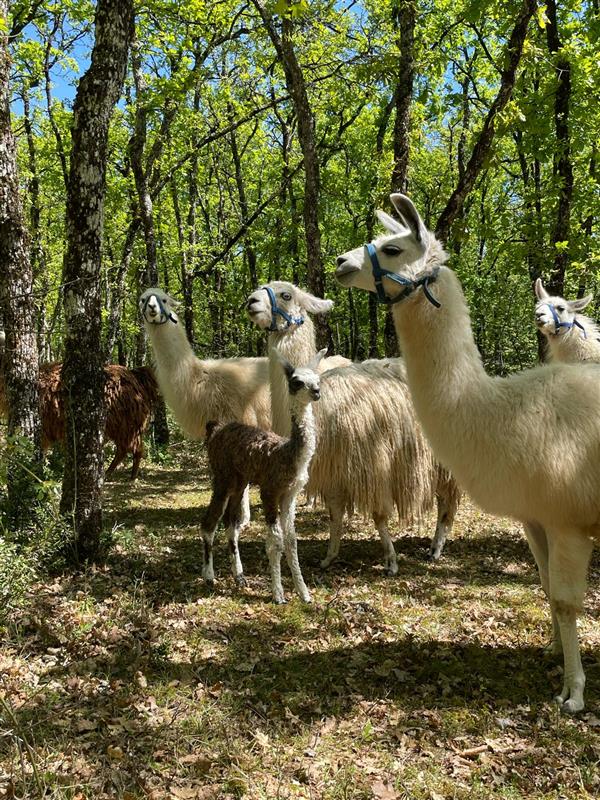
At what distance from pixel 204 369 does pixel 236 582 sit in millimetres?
3624

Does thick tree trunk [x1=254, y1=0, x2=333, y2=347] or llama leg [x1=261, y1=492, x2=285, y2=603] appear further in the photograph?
thick tree trunk [x1=254, y1=0, x2=333, y2=347]

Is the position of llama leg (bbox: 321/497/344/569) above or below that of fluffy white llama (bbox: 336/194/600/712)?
below

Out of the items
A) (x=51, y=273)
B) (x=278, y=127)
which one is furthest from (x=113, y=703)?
(x=51, y=273)

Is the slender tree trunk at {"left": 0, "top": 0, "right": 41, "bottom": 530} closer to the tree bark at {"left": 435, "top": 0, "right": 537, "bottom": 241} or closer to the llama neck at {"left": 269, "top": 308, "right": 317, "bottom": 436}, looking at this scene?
the llama neck at {"left": 269, "top": 308, "right": 317, "bottom": 436}

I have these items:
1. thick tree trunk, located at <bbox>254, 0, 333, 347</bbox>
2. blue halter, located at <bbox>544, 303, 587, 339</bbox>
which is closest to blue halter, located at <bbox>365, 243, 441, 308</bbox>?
blue halter, located at <bbox>544, 303, 587, 339</bbox>

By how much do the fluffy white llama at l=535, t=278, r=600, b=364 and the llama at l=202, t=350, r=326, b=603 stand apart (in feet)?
11.5

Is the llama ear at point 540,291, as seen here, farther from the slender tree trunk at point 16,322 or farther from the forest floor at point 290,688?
the slender tree trunk at point 16,322

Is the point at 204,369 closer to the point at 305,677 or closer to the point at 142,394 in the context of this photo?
the point at 142,394

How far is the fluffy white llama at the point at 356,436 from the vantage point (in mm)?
5953

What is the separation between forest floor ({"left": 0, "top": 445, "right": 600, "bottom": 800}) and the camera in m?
2.93

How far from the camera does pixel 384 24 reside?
1055 centimetres

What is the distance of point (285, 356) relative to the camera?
589 centimetres

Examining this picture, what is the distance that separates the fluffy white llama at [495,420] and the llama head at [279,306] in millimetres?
2209

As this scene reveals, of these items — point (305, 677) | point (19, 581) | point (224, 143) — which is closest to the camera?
point (305, 677)
